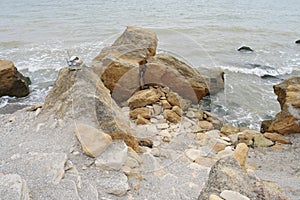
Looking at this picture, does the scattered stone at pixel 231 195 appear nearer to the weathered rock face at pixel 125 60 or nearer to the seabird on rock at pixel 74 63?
the seabird on rock at pixel 74 63

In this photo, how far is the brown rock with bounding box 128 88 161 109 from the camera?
480 centimetres

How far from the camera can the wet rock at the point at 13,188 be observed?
189cm

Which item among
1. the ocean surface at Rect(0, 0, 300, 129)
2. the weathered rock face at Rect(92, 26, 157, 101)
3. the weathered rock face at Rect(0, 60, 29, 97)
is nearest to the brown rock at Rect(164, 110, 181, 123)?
the weathered rock face at Rect(92, 26, 157, 101)

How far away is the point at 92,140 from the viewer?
2.68 m

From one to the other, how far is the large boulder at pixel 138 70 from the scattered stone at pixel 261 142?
1448 millimetres

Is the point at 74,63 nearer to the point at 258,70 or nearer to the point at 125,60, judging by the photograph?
the point at 125,60

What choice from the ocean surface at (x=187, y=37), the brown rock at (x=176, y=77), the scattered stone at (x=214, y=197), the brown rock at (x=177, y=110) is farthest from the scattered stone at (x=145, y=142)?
the ocean surface at (x=187, y=37)

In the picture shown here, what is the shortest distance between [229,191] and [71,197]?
1169mm

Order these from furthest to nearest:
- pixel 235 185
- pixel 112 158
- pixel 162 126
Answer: pixel 162 126
pixel 112 158
pixel 235 185

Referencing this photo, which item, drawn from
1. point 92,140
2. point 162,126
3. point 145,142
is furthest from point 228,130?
point 92,140

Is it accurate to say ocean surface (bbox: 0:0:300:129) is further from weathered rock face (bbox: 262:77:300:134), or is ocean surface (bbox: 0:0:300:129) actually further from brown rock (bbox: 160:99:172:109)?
brown rock (bbox: 160:99:172:109)

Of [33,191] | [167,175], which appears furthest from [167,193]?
[33,191]

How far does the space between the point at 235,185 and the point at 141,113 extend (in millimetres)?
2532

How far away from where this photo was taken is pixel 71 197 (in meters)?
2.17
